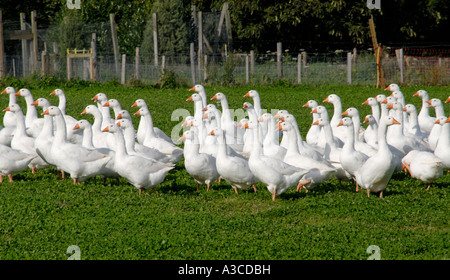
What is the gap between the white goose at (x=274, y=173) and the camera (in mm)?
7932

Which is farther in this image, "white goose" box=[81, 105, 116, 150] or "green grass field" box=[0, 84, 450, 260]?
"white goose" box=[81, 105, 116, 150]

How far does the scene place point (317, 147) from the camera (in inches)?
391

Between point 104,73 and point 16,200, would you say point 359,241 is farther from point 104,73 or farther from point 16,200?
point 104,73

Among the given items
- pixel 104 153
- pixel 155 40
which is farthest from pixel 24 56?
pixel 104 153

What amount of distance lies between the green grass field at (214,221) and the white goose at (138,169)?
21cm

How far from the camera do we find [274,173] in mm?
7906

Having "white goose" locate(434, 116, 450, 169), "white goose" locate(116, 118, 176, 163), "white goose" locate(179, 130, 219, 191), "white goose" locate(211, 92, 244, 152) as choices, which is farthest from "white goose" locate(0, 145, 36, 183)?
"white goose" locate(434, 116, 450, 169)

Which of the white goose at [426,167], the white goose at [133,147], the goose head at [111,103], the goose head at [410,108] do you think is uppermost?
the goose head at [111,103]

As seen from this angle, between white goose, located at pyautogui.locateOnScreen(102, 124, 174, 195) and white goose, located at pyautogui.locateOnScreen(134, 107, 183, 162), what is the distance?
5.07ft

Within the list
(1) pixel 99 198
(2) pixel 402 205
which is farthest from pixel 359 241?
(1) pixel 99 198

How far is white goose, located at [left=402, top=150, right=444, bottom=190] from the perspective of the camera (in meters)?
8.36

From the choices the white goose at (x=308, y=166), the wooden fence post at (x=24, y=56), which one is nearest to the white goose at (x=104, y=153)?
the white goose at (x=308, y=166)

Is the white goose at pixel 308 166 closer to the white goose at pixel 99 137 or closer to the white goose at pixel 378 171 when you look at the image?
the white goose at pixel 378 171

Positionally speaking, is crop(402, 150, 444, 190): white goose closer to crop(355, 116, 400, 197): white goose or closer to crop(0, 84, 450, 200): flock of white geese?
crop(0, 84, 450, 200): flock of white geese
